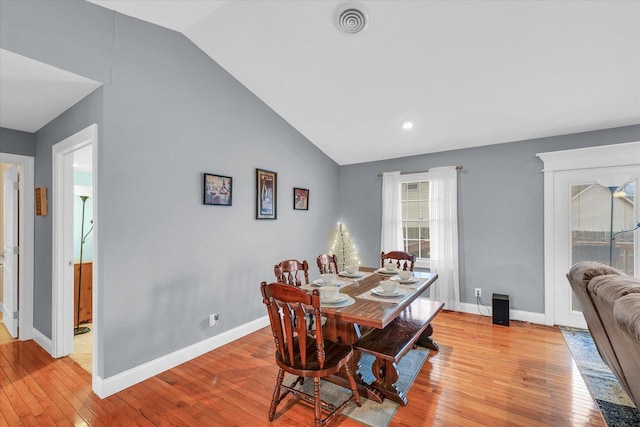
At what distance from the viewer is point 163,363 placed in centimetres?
261

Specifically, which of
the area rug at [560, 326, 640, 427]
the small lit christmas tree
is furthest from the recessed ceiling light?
the area rug at [560, 326, 640, 427]

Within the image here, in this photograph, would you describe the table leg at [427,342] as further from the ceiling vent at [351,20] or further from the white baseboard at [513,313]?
the ceiling vent at [351,20]

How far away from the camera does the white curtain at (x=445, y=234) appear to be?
4.12 metres

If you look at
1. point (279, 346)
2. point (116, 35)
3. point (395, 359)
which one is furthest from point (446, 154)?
point (116, 35)

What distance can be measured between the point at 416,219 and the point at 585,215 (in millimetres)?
1956

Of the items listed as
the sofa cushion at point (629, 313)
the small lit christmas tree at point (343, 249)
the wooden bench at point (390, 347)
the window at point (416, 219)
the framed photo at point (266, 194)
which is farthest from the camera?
the small lit christmas tree at point (343, 249)

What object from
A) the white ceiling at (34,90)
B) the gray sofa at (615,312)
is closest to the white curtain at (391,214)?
the gray sofa at (615,312)

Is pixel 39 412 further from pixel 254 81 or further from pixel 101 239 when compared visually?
pixel 254 81

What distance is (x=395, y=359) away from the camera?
2.00 metres

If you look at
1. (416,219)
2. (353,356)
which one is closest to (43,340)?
(353,356)

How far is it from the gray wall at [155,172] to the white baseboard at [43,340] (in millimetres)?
104

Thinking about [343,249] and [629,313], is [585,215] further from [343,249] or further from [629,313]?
[343,249]

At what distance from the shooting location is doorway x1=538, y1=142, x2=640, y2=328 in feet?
10.6

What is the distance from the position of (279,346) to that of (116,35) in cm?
265
